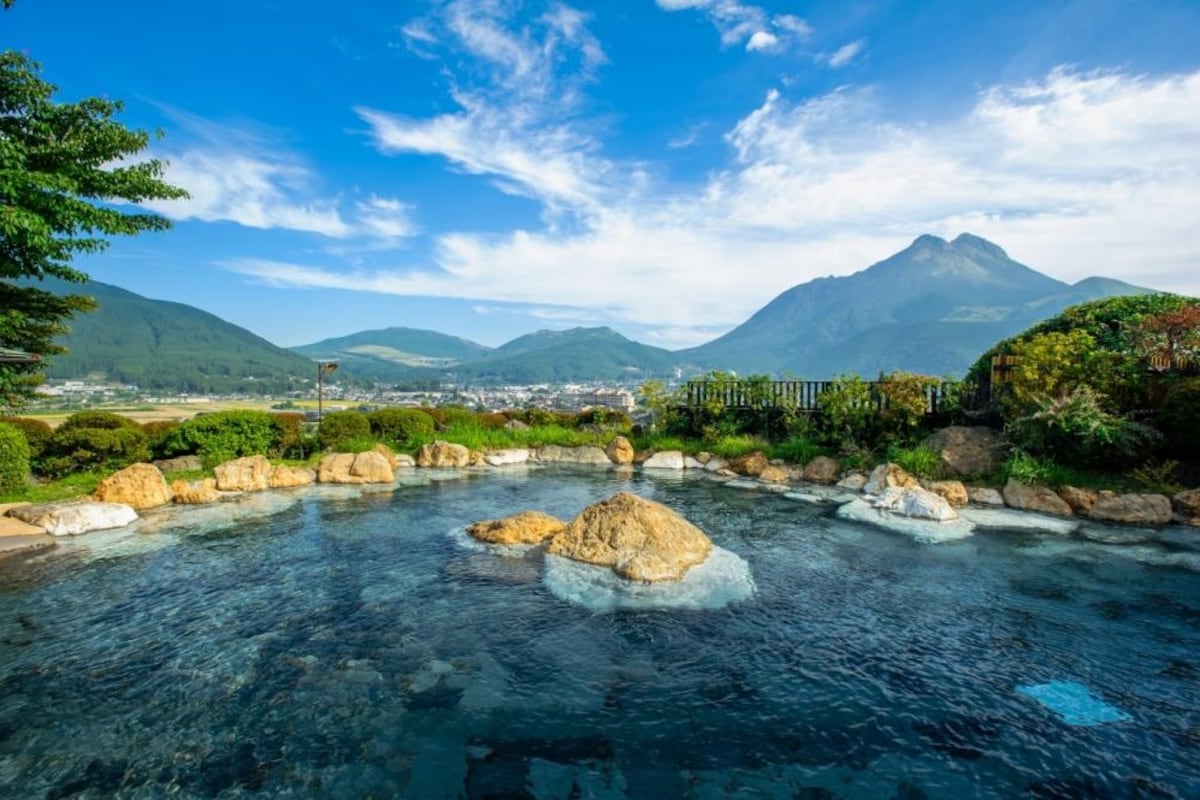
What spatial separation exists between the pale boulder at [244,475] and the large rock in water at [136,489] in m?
1.66

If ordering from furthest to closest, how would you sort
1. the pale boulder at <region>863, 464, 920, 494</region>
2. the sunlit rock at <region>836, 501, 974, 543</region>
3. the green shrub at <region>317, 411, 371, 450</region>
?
1. the green shrub at <region>317, 411, 371, 450</region>
2. the pale boulder at <region>863, 464, 920, 494</region>
3. the sunlit rock at <region>836, 501, 974, 543</region>

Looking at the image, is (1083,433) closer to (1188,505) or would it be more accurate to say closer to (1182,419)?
A: (1182,419)

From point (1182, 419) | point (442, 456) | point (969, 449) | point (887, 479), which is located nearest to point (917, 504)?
point (887, 479)

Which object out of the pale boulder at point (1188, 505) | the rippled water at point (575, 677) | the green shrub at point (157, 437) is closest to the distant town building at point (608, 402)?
the green shrub at point (157, 437)

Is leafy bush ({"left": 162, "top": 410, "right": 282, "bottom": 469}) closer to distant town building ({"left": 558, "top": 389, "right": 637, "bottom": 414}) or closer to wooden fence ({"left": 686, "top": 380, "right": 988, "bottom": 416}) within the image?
distant town building ({"left": 558, "top": 389, "right": 637, "bottom": 414})

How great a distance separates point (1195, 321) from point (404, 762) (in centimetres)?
2007

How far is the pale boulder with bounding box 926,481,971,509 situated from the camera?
14.0 meters

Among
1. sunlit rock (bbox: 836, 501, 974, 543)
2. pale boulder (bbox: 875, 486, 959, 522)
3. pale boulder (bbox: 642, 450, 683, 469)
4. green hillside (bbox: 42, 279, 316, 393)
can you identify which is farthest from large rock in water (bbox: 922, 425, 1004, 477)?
green hillside (bbox: 42, 279, 316, 393)

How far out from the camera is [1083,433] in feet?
44.4

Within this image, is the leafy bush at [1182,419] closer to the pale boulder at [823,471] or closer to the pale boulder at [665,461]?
the pale boulder at [823,471]

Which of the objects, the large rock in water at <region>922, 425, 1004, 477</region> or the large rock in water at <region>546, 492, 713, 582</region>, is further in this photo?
the large rock in water at <region>922, 425, 1004, 477</region>

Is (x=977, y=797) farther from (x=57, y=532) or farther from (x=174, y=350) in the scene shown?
(x=174, y=350)

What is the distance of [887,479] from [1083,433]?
4478mm

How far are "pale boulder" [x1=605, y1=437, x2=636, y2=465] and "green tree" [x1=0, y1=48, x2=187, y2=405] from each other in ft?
52.0
